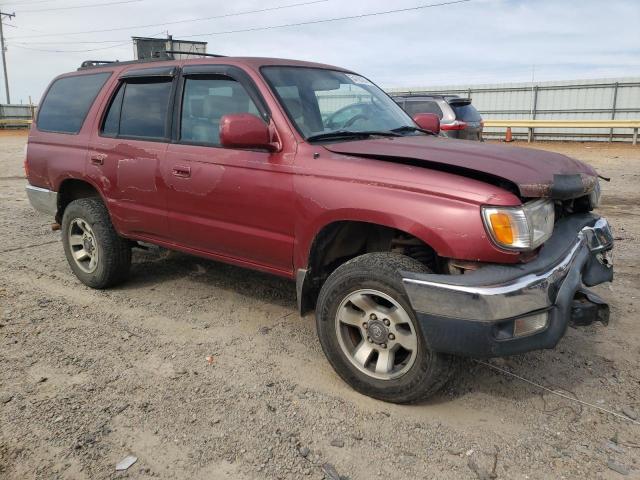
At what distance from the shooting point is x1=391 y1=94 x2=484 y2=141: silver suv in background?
405 inches

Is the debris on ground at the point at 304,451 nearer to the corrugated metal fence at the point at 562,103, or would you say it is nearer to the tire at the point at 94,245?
the tire at the point at 94,245

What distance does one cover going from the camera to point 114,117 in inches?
177

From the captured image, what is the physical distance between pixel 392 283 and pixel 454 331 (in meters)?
0.41

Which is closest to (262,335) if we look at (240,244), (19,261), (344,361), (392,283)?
(240,244)

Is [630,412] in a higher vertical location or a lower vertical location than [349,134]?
lower

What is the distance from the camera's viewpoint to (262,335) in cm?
391

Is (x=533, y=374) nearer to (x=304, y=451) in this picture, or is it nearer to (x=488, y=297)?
(x=488, y=297)

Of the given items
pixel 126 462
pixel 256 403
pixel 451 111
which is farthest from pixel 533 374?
pixel 451 111

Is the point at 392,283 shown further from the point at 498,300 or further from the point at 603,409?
the point at 603,409

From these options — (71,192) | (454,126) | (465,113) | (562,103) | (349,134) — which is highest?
(562,103)

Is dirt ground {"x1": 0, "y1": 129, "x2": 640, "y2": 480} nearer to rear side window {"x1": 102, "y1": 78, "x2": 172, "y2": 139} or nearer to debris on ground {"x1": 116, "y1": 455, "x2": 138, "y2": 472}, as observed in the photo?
debris on ground {"x1": 116, "y1": 455, "x2": 138, "y2": 472}

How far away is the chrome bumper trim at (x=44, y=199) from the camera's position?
16.4 ft

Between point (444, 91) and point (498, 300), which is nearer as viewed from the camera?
point (498, 300)

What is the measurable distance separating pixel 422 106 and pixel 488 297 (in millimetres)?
8953
